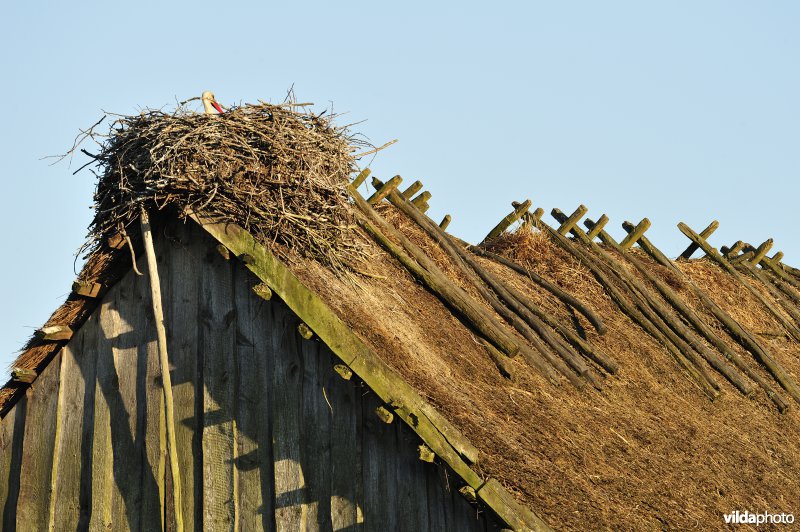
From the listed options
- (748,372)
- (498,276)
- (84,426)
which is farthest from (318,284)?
(748,372)

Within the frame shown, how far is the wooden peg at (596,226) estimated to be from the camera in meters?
14.4

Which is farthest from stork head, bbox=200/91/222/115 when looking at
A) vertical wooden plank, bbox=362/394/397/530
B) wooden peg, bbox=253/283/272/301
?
vertical wooden plank, bbox=362/394/397/530

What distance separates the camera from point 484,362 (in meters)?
9.96

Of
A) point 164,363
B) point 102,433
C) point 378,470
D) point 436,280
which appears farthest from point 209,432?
point 436,280

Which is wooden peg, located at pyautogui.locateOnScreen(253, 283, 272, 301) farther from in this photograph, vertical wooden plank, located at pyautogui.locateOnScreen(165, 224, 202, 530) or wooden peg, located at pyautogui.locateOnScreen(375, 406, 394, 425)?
wooden peg, located at pyautogui.locateOnScreen(375, 406, 394, 425)

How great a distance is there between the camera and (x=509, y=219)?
46.1ft

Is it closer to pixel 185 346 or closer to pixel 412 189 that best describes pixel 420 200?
pixel 412 189

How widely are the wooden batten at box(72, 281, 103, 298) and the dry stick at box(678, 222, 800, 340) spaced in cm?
843

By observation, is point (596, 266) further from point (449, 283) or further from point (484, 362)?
point (484, 362)

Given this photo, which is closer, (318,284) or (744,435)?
(318,284)

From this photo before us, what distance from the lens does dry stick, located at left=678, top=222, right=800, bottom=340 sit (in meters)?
14.9

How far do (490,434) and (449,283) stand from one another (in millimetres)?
2711

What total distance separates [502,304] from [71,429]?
427cm

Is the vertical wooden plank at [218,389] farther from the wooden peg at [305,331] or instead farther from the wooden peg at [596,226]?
the wooden peg at [596,226]
